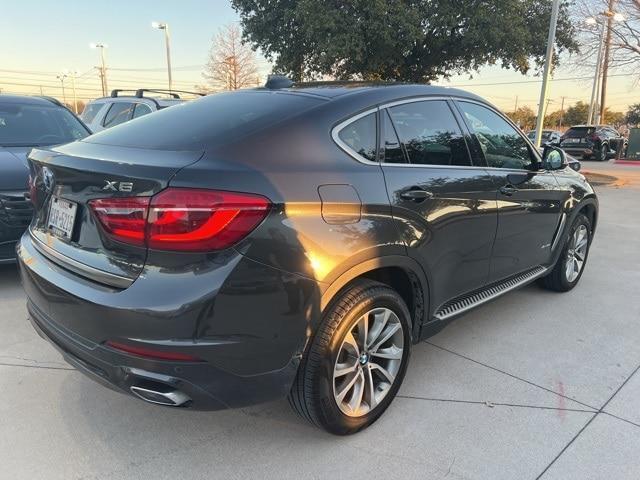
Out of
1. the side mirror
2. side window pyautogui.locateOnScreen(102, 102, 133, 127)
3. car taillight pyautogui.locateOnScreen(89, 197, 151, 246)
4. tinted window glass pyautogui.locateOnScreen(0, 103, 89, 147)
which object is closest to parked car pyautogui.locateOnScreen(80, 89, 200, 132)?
side window pyautogui.locateOnScreen(102, 102, 133, 127)

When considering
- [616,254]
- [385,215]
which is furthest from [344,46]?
[385,215]

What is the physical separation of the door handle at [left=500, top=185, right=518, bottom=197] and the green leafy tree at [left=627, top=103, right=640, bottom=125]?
46094 millimetres

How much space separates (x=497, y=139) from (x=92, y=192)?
2650 mm

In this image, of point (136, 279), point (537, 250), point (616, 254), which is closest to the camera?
point (136, 279)

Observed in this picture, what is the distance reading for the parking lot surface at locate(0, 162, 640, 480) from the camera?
2359mm

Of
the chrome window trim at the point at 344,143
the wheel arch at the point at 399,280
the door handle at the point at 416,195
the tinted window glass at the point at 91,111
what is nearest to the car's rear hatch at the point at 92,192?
the chrome window trim at the point at 344,143

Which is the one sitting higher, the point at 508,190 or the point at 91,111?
the point at 91,111

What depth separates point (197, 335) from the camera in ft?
6.40

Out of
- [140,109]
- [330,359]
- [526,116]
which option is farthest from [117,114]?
[526,116]

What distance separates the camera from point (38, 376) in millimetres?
3080

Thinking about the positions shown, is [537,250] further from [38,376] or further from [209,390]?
[38,376]

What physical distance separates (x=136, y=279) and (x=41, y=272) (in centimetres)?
67

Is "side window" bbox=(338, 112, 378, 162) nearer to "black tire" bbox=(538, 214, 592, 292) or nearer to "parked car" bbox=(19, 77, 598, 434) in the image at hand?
"parked car" bbox=(19, 77, 598, 434)

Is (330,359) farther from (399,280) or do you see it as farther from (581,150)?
(581,150)
